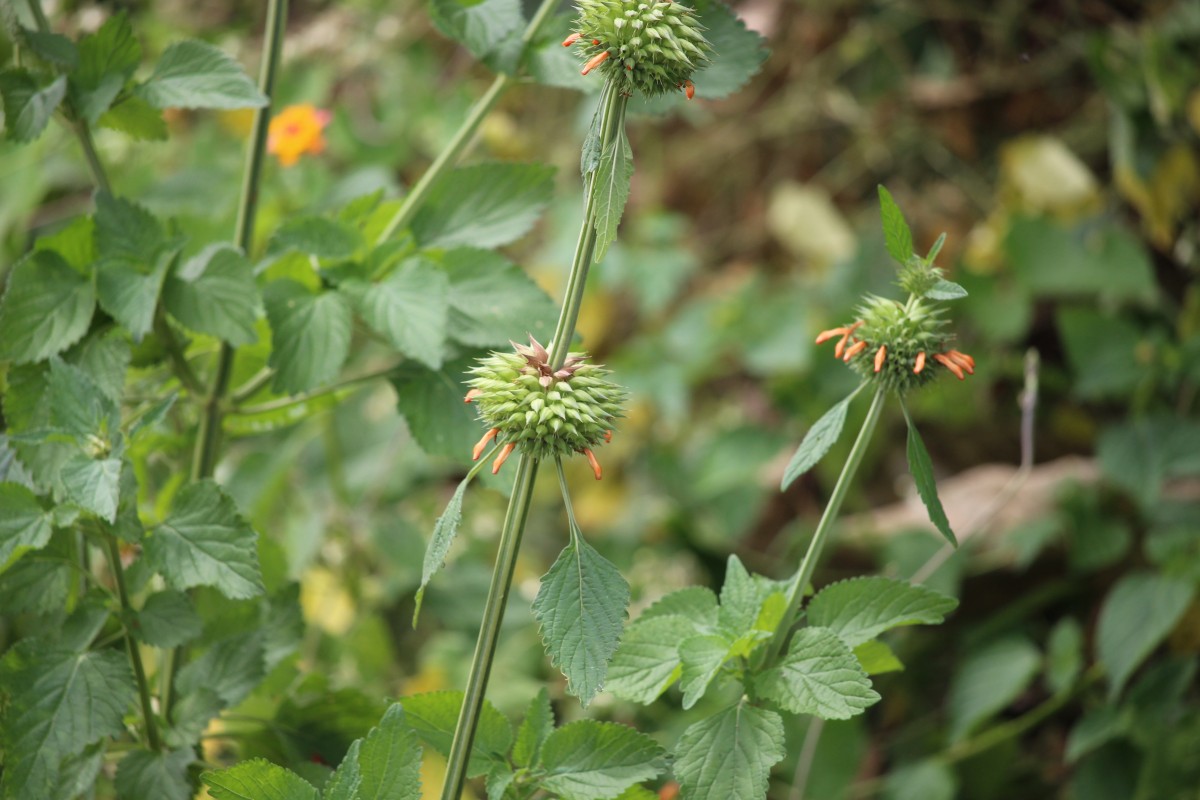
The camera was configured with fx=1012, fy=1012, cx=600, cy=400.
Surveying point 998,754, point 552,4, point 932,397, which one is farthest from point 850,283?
point 552,4

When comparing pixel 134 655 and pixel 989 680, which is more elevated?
pixel 134 655

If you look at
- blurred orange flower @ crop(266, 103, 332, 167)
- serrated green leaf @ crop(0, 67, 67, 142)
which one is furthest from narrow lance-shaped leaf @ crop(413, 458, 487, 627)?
blurred orange flower @ crop(266, 103, 332, 167)

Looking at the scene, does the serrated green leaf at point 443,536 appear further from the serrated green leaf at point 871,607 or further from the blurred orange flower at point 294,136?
the blurred orange flower at point 294,136

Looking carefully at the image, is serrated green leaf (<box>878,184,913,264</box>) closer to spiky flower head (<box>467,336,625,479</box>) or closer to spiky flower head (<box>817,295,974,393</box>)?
spiky flower head (<box>817,295,974,393</box>)

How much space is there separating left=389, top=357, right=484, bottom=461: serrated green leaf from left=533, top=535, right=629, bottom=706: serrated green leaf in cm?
23

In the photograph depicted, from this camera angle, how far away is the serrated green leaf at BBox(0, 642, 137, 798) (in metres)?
0.62

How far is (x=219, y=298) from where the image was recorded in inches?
29.1

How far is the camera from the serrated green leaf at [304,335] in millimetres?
745

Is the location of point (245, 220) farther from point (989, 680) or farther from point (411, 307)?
point (989, 680)

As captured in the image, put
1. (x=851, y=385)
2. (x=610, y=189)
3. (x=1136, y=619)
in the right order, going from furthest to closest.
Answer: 1. (x=851, y=385)
2. (x=1136, y=619)
3. (x=610, y=189)

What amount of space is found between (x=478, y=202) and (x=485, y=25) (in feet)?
0.46

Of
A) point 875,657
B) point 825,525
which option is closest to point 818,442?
point 825,525

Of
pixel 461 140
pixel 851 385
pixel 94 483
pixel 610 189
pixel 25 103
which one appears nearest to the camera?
pixel 610 189

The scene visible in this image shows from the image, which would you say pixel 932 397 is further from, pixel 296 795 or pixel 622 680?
pixel 296 795
